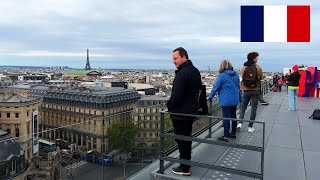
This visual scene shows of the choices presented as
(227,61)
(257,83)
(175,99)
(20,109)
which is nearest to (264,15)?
(257,83)

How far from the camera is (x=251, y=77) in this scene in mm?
8555

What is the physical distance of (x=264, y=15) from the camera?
57.8 feet

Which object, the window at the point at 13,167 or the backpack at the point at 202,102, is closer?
the backpack at the point at 202,102

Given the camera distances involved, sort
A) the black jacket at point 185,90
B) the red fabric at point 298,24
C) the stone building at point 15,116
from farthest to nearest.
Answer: the stone building at point 15,116, the red fabric at point 298,24, the black jacket at point 185,90

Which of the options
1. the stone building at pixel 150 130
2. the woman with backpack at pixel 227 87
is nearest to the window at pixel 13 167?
the stone building at pixel 150 130

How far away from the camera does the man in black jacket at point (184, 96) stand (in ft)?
17.1

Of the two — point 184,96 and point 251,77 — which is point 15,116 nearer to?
point 251,77

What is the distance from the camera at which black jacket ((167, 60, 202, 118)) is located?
5.20 m

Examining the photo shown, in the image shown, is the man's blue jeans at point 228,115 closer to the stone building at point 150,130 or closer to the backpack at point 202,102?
the stone building at point 150,130

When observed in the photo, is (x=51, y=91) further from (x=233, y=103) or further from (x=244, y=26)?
(x=233, y=103)

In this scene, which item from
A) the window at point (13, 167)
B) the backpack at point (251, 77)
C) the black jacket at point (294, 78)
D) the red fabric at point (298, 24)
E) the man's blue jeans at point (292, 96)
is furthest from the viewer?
the window at point (13, 167)

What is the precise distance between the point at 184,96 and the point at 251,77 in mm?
3823

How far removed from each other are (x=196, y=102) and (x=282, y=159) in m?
2.34

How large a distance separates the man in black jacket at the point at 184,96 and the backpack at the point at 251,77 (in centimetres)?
360
